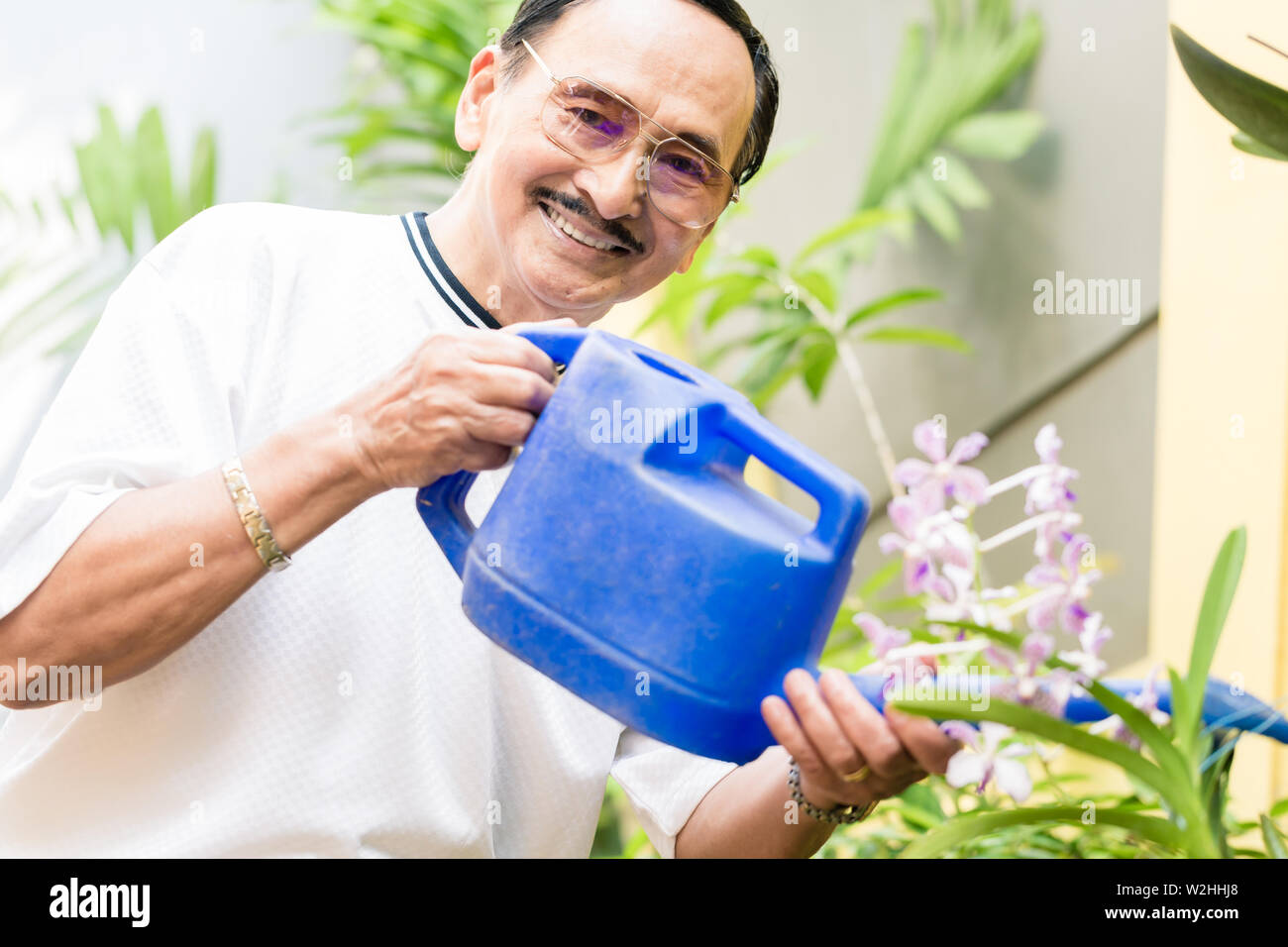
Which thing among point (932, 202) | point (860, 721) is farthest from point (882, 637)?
point (932, 202)

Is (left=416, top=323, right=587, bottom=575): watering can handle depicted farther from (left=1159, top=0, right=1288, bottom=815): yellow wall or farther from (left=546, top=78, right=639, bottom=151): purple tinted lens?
(left=1159, top=0, right=1288, bottom=815): yellow wall

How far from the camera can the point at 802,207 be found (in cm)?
273

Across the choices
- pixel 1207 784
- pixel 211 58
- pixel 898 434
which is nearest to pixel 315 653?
pixel 1207 784

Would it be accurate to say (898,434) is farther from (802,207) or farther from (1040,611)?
(1040,611)

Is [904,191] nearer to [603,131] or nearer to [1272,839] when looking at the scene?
[603,131]

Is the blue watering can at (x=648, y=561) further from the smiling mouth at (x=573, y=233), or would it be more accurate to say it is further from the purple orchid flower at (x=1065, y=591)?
the smiling mouth at (x=573, y=233)

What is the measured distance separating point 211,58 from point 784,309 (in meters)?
1.49

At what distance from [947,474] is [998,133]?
5.63 ft

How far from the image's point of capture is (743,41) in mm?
1029

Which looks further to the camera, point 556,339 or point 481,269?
point 481,269

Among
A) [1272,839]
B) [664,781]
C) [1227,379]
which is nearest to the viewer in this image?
[1272,839]

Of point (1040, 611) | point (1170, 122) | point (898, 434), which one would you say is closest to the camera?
point (1040, 611)

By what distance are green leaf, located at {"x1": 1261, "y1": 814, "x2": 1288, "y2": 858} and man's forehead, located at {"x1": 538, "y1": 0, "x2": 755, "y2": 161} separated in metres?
0.67

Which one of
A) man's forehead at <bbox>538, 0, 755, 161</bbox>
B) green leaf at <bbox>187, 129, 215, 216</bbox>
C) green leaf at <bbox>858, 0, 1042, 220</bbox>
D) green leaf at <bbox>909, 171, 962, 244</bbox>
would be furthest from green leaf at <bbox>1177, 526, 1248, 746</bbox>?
green leaf at <bbox>187, 129, 215, 216</bbox>
